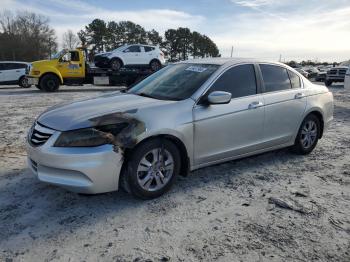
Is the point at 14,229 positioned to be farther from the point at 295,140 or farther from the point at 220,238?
the point at 295,140

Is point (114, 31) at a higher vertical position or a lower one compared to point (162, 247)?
higher

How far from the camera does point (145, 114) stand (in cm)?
400

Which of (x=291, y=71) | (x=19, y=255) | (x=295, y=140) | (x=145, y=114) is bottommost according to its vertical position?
(x=19, y=255)

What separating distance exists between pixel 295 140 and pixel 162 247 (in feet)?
11.0

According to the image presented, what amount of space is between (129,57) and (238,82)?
53.6ft

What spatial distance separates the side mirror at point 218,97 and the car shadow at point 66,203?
1063 mm

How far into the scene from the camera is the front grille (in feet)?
12.6

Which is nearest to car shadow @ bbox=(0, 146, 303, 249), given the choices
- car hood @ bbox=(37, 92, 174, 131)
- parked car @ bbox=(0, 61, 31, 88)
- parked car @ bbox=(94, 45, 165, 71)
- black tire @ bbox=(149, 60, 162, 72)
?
car hood @ bbox=(37, 92, 174, 131)

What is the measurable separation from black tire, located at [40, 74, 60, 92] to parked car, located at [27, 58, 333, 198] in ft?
44.1

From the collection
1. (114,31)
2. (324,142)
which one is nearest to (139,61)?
(324,142)

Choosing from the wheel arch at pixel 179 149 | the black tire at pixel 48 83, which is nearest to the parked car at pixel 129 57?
the black tire at pixel 48 83

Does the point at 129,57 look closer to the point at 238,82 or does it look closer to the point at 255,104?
the point at 238,82

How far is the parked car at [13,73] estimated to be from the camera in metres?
20.4

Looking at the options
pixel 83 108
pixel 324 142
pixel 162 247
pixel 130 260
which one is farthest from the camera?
pixel 324 142
